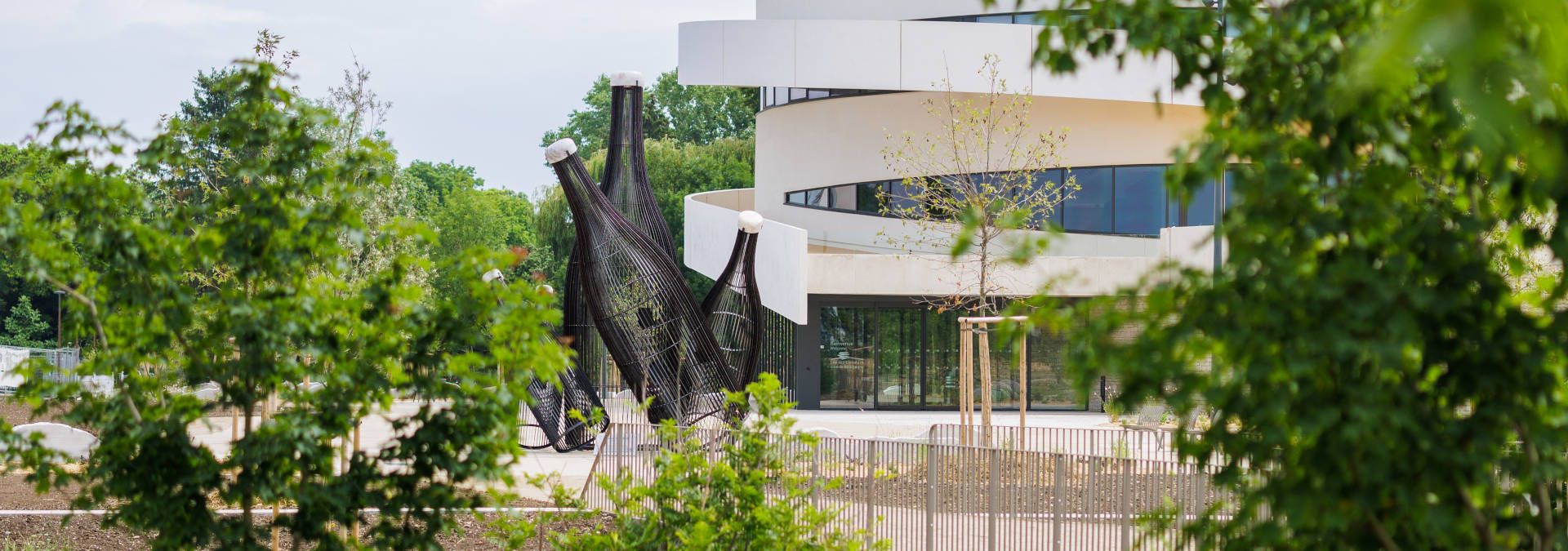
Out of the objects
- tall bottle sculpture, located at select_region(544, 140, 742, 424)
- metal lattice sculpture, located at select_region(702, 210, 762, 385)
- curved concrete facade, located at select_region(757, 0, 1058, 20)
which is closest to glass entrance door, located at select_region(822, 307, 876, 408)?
curved concrete facade, located at select_region(757, 0, 1058, 20)

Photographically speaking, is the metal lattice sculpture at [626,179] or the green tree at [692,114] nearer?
the metal lattice sculpture at [626,179]

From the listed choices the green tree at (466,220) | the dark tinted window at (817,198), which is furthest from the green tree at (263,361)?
the green tree at (466,220)

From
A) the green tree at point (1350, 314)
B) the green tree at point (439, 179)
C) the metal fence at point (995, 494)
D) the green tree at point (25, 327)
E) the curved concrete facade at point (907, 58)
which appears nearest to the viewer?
the green tree at point (1350, 314)

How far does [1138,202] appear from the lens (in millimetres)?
28859

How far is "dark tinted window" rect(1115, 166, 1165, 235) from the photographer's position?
28766 mm

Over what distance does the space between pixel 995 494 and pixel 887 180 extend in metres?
20.6

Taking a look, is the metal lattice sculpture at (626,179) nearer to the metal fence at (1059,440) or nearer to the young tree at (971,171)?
the young tree at (971,171)

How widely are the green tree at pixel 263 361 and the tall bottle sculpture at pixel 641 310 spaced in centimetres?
1197

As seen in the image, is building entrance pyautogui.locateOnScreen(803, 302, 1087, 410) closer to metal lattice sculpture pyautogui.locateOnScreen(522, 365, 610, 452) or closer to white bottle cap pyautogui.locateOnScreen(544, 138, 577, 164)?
metal lattice sculpture pyautogui.locateOnScreen(522, 365, 610, 452)

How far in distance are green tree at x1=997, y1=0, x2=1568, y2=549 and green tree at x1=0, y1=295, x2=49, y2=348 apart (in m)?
61.9

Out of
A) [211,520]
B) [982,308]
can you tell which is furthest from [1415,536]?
[982,308]

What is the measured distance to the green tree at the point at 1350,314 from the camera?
7.91ft

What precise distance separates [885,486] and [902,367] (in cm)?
1906

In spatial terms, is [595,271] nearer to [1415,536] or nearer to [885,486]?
[885,486]
